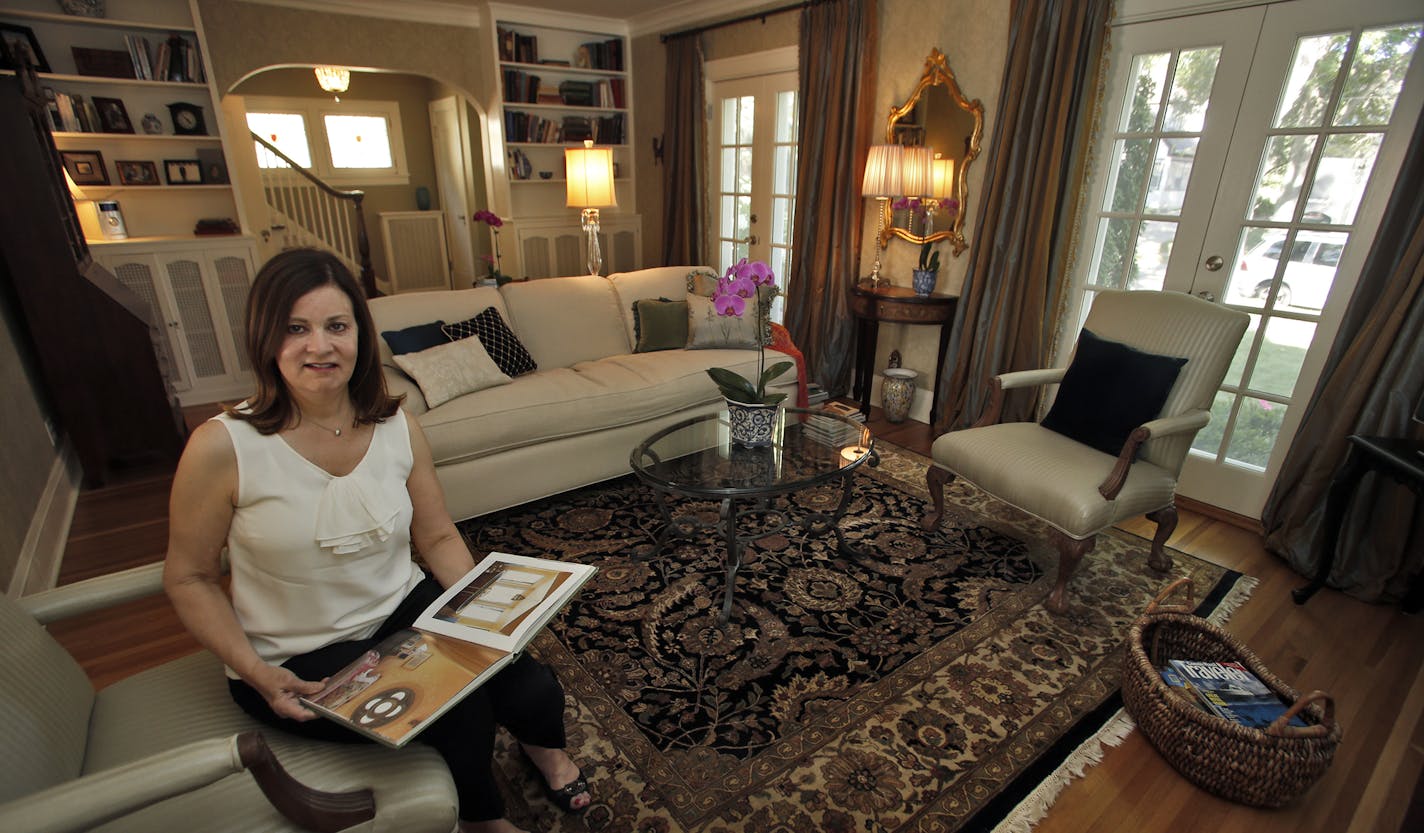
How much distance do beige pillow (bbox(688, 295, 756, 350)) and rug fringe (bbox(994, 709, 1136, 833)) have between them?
89.7 inches

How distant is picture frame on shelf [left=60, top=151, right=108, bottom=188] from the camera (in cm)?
371

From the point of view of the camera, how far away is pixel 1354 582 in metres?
2.27

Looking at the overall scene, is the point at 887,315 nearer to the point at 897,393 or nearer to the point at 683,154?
the point at 897,393

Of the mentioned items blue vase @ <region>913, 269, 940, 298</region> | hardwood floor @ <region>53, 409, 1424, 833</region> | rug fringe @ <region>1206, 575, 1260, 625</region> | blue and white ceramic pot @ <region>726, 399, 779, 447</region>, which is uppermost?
blue vase @ <region>913, 269, 940, 298</region>

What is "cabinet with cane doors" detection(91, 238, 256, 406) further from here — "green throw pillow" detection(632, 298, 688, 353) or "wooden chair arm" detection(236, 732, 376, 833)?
"wooden chair arm" detection(236, 732, 376, 833)

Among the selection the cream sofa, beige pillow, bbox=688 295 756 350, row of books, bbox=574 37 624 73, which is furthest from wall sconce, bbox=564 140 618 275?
row of books, bbox=574 37 624 73

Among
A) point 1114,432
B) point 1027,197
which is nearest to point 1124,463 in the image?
point 1114,432

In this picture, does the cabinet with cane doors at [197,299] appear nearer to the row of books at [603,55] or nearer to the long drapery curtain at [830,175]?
the row of books at [603,55]

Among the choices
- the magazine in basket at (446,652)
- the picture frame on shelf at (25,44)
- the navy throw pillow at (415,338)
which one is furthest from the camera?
the picture frame on shelf at (25,44)

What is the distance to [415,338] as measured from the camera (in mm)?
2742

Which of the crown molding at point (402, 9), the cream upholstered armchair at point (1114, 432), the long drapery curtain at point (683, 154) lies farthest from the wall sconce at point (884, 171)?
the crown molding at point (402, 9)

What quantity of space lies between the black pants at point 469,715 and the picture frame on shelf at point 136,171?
4175mm

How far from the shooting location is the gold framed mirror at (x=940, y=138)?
340 centimetres

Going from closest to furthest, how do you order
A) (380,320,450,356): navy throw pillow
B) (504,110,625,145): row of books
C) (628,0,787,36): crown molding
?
(380,320,450,356): navy throw pillow → (628,0,787,36): crown molding → (504,110,625,145): row of books
